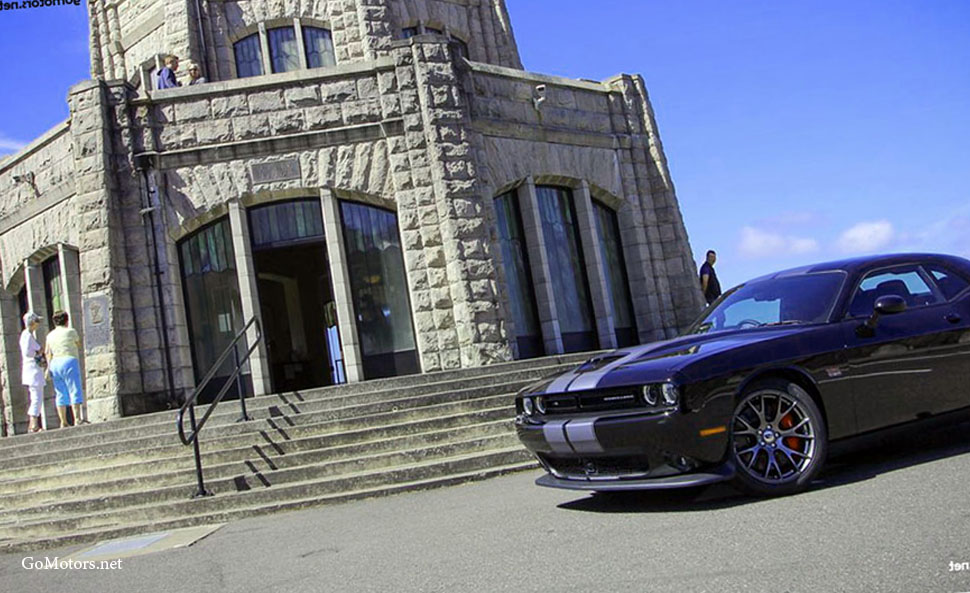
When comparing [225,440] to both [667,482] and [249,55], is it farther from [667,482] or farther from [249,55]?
[249,55]

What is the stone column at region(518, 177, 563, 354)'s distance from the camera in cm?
1541

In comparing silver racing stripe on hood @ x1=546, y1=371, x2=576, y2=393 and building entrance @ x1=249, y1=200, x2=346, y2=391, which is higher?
building entrance @ x1=249, y1=200, x2=346, y2=391

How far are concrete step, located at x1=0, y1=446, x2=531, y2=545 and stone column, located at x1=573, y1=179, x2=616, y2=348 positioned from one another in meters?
7.61

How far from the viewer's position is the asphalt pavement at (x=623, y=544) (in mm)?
3836

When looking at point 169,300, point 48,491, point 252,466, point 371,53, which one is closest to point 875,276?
point 252,466

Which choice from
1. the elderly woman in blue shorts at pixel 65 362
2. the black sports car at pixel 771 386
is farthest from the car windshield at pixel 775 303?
the elderly woman in blue shorts at pixel 65 362

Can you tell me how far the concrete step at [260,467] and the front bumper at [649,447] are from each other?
159 inches

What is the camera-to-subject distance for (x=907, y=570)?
11.8ft

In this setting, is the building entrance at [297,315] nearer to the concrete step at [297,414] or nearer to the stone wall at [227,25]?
the stone wall at [227,25]

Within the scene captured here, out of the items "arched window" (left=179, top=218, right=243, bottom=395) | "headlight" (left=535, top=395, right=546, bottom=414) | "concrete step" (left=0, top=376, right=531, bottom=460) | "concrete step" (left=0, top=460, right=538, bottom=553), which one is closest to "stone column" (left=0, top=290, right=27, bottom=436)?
"arched window" (left=179, top=218, right=243, bottom=395)

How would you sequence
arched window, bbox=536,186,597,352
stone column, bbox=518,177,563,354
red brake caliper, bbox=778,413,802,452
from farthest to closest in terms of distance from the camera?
arched window, bbox=536,186,597,352 → stone column, bbox=518,177,563,354 → red brake caliper, bbox=778,413,802,452

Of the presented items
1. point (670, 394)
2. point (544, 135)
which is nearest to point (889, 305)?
point (670, 394)

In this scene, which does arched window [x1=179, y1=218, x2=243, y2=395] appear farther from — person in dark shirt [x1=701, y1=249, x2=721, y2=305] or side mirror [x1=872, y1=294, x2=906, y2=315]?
side mirror [x1=872, y1=294, x2=906, y2=315]

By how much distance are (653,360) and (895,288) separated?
201 centimetres
